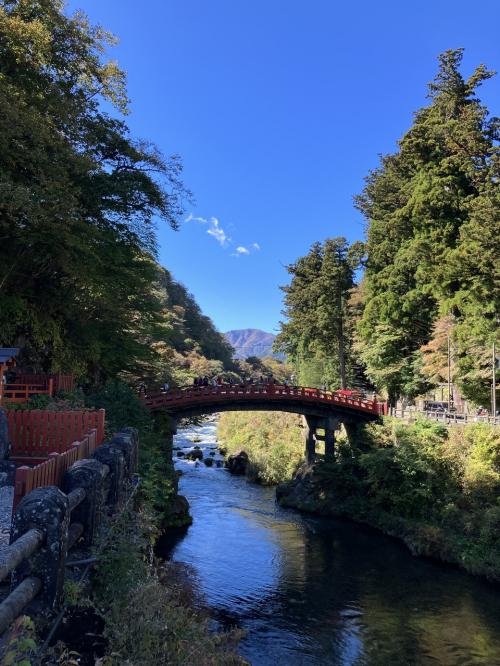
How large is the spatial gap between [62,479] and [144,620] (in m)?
2.09

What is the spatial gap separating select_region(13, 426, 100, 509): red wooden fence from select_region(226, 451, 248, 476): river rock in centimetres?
3338

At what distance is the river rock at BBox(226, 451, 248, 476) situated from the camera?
131 ft

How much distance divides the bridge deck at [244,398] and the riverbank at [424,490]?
304 centimetres

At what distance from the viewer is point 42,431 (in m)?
9.44

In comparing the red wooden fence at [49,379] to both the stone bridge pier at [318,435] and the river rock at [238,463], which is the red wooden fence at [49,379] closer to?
the stone bridge pier at [318,435]

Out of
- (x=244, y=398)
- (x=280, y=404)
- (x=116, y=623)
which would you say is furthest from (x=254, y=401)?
(x=116, y=623)

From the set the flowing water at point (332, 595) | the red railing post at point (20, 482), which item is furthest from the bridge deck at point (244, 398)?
the red railing post at point (20, 482)

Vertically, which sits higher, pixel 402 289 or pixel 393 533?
pixel 402 289

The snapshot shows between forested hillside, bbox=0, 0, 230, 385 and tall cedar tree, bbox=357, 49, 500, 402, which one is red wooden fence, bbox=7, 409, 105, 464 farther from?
tall cedar tree, bbox=357, 49, 500, 402

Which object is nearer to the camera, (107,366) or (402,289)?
(107,366)

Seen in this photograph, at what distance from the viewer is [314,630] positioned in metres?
14.7

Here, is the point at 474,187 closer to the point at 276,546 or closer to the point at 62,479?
the point at 276,546

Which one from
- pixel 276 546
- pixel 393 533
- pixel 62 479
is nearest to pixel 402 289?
pixel 393 533

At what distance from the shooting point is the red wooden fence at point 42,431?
9.34 meters
